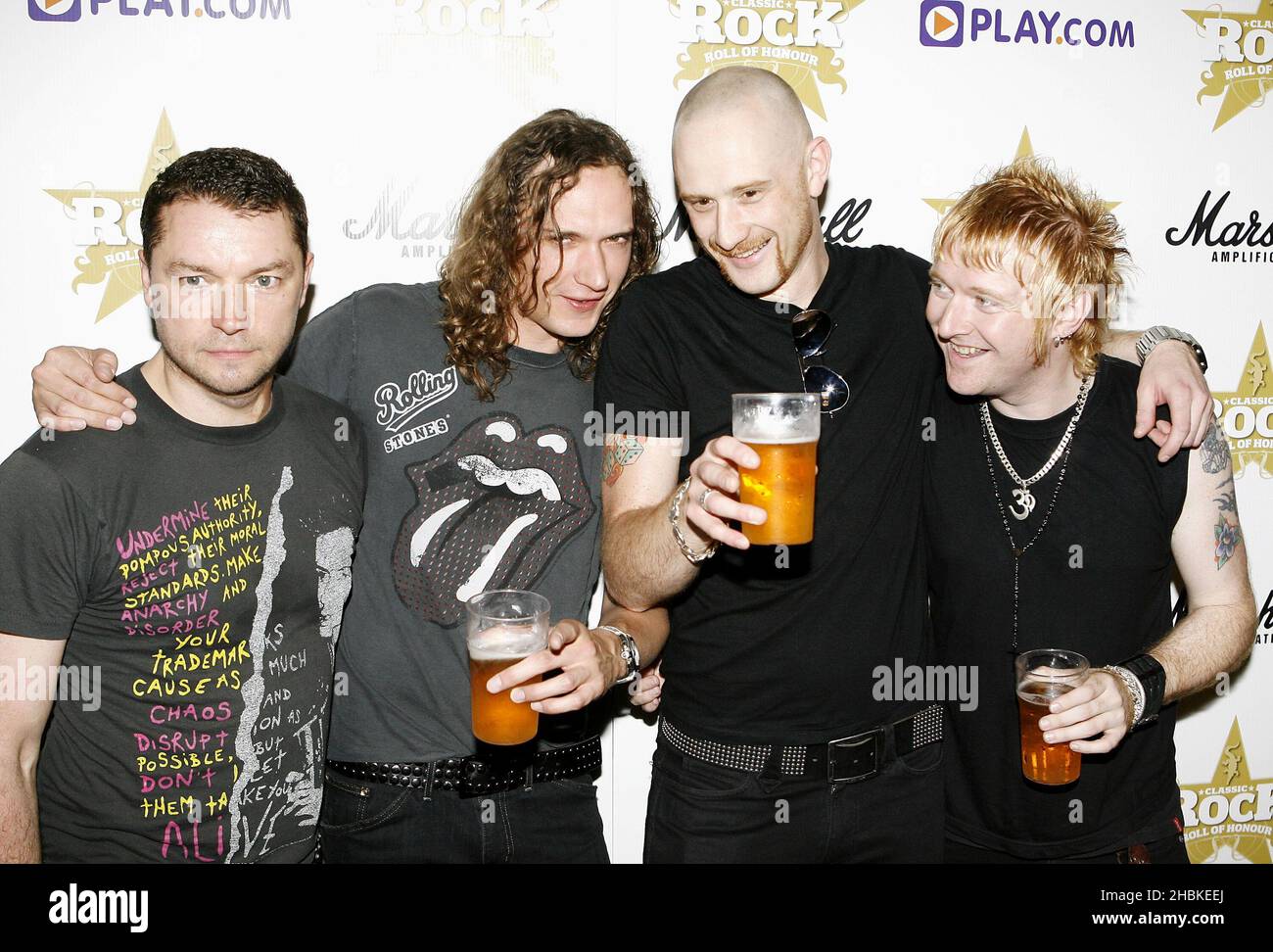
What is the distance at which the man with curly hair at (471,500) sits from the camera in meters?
2.51

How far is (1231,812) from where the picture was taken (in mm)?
3641

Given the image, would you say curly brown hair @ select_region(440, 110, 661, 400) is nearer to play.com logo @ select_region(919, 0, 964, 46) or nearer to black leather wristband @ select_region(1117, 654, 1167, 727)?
play.com logo @ select_region(919, 0, 964, 46)

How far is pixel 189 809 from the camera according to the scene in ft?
7.20

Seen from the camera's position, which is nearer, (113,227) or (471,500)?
(471,500)

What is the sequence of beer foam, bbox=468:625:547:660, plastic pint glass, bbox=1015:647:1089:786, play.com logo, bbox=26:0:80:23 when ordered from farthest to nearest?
play.com logo, bbox=26:0:80:23, plastic pint glass, bbox=1015:647:1089:786, beer foam, bbox=468:625:547:660

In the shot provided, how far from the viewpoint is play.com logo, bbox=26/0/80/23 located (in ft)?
9.87

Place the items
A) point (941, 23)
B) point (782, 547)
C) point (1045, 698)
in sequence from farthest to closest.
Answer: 1. point (941, 23)
2. point (782, 547)
3. point (1045, 698)

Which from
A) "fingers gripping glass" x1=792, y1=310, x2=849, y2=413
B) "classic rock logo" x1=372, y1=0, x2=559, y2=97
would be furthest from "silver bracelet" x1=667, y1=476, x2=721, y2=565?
"classic rock logo" x1=372, y1=0, x2=559, y2=97

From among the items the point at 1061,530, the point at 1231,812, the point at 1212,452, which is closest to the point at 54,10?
the point at 1061,530

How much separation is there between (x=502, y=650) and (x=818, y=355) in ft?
3.46

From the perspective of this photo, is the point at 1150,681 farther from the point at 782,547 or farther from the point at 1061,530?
the point at 782,547

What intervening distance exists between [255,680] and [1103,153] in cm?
321

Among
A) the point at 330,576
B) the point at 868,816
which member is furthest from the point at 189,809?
the point at 868,816

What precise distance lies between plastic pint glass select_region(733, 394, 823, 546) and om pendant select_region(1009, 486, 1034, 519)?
699 millimetres
